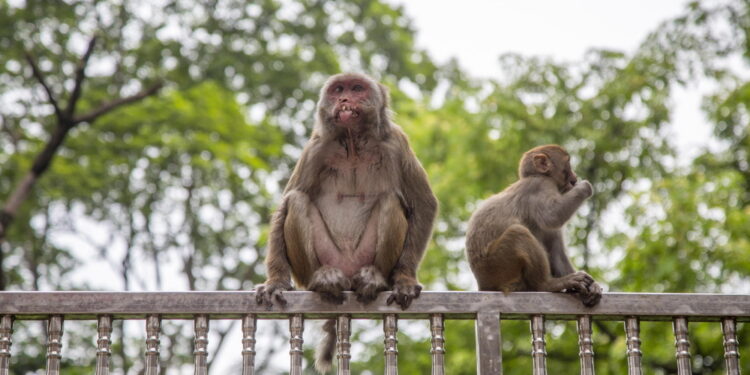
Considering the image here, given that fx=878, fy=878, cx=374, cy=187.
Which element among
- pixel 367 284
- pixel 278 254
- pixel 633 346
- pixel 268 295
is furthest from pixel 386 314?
pixel 633 346

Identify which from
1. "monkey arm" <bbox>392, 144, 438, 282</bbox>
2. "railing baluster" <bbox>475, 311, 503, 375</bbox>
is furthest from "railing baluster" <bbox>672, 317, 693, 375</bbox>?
"monkey arm" <bbox>392, 144, 438, 282</bbox>

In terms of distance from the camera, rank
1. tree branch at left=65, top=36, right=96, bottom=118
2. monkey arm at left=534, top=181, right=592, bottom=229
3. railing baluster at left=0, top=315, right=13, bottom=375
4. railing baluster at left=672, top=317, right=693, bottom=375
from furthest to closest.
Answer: tree branch at left=65, top=36, right=96, bottom=118, monkey arm at left=534, top=181, right=592, bottom=229, railing baluster at left=672, top=317, right=693, bottom=375, railing baluster at left=0, top=315, right=13, bottom=375

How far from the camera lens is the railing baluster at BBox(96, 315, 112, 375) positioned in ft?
18.5

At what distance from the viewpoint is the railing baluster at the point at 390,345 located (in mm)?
5684

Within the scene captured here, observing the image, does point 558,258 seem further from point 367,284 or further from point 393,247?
point 367,284

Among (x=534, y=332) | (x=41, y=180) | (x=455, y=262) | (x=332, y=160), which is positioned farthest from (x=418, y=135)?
(x=534, y=332)

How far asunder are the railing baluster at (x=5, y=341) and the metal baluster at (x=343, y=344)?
2138mm

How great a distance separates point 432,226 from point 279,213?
119cm

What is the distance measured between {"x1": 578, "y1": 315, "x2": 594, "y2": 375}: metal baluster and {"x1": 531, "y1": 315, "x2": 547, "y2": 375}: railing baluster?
250mm

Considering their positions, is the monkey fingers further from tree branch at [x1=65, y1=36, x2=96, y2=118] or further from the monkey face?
tree branch at [x1=65, y1=36, x2=96, y2=118]

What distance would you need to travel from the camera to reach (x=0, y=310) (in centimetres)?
579

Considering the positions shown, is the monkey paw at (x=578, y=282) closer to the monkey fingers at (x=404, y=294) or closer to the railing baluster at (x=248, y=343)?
the monkey fingers at (x=404, y=294)

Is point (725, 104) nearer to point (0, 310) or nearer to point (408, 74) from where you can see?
point (408, 74)

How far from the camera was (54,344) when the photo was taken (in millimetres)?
5727
